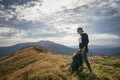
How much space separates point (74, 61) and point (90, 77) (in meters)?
2.46

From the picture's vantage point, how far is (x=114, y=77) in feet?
52.2

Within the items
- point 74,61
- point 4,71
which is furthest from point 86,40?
point 4,71

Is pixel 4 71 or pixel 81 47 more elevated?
pixel 81 47

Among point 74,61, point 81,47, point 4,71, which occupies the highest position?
point 81,47

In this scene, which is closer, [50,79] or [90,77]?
[90,77]

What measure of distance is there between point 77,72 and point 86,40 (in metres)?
3.85

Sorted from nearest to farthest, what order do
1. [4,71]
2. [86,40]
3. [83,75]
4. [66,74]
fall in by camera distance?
[86,40] → [83,75] → [66,74] → [4,71]

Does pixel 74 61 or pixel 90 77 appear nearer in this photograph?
pixel 90 77

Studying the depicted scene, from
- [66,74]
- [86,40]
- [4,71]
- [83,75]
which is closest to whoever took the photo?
[86,40]

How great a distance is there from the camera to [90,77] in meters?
15.2

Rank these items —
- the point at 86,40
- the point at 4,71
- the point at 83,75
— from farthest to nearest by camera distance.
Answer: the point at 4,71, the point at 83,75, the point at 86,40

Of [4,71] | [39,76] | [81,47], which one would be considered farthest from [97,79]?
[4,71]

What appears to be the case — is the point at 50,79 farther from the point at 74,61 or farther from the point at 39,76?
the point at 74,61

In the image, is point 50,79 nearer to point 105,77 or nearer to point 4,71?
point 105,77
